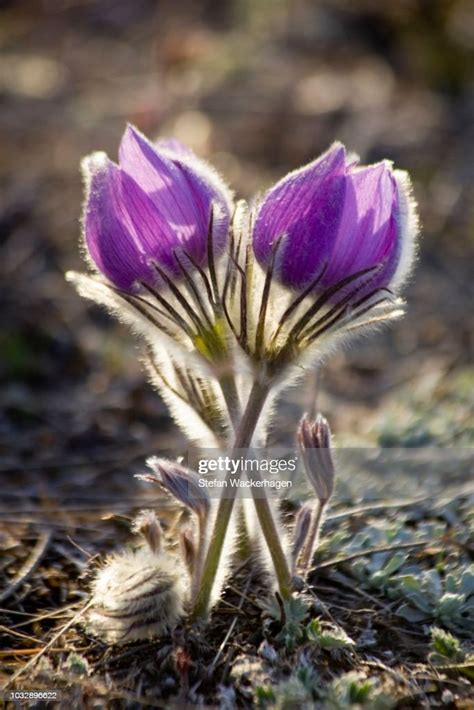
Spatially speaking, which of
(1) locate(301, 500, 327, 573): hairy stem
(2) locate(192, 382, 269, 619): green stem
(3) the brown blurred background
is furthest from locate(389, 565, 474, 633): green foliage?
(3) the brown blurred background

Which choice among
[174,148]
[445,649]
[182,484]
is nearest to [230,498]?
[182,484]

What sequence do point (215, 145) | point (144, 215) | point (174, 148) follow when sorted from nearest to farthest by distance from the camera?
1. point (144, 215)
2. point (174, 148)
3. point (215, 145)

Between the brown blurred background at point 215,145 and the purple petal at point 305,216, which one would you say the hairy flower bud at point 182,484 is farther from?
the brown blurred background at point 215,145

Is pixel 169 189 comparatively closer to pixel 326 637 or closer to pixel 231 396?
pixel 231 396

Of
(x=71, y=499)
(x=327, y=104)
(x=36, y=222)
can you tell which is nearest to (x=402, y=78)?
(x=327, y=104)

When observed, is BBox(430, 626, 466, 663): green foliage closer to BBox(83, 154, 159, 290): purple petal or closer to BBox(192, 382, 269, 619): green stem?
BBox(192, 382, 269, 619): green stem

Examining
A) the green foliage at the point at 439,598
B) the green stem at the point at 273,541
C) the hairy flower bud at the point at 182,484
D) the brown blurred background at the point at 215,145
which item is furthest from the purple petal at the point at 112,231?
the brown blurred background at the point at 215,145

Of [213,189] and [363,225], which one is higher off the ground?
[213,189]

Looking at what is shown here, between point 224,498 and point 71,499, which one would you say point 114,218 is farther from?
point 71,499
